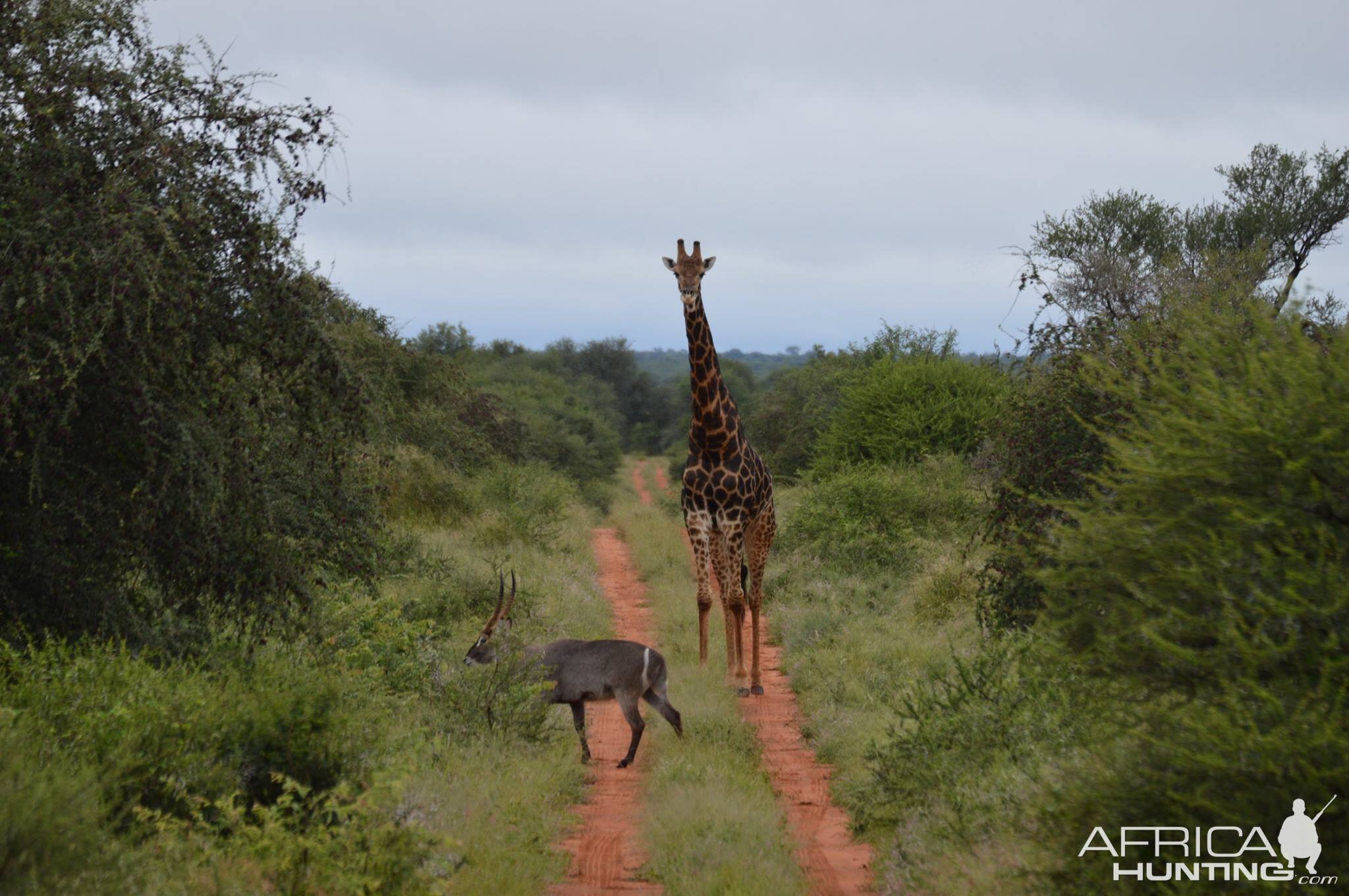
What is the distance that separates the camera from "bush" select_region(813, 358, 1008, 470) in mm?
24391

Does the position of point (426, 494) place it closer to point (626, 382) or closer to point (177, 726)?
point (177, 726)

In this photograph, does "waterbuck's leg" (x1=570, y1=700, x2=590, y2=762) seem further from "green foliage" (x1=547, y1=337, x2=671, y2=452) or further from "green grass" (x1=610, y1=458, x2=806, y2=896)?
"green foliage" (x1=547, y1=337, x2=671, y2=452)

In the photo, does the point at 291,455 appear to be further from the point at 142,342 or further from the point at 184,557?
the point at 142,342

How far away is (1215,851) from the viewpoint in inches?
170

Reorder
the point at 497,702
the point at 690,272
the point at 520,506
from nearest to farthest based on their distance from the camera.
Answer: the point at 497,702
the point at 690,272
the point at 520,506

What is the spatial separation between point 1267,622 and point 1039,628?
4.81 ft

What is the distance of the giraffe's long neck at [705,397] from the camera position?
12188 mm

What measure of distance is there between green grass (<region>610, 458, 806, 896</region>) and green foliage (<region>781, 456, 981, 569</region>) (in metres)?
4.53

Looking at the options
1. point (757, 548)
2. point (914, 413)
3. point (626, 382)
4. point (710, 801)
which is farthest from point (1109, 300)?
point (626, 382)

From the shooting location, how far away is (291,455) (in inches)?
357

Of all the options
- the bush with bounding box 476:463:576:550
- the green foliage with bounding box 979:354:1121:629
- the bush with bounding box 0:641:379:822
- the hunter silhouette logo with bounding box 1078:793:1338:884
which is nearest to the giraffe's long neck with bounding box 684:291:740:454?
the green foliage with bounding box 979:354:1121:629

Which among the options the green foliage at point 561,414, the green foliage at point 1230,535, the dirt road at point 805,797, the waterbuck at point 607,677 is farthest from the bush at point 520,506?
the green foliage at point 1230,535

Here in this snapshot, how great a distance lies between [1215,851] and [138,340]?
611 centimetres

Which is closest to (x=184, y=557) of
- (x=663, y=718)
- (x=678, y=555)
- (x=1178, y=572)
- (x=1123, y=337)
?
(x=663, y=718)
